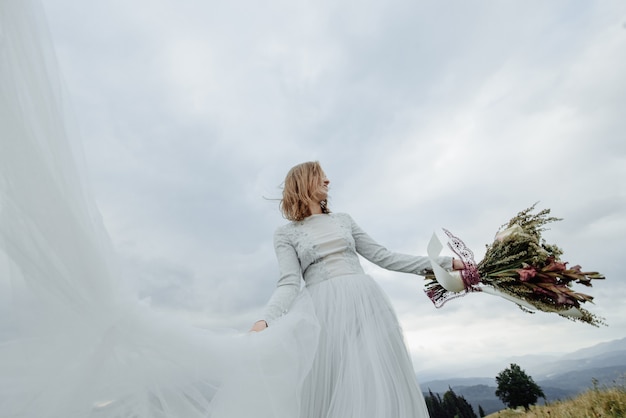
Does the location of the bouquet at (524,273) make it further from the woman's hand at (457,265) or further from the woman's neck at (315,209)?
the woman's neck at (315,209)

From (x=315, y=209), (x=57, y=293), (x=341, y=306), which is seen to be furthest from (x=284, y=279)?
(x=57, y=293)

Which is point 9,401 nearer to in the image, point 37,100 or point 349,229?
point 37,100

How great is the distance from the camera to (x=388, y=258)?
10.1 feet

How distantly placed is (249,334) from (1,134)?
149 cm

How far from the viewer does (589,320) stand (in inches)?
102

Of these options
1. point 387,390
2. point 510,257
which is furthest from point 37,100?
point 510,257

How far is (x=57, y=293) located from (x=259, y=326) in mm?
1076

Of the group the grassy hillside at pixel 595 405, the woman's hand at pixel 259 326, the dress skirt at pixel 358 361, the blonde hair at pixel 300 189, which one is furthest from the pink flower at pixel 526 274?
the grassy hillside at pixel 595 405

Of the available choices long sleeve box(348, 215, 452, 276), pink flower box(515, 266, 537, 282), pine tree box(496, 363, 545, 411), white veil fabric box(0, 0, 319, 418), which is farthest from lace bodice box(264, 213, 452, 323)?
pine tree box(496, 363, 545, 411)

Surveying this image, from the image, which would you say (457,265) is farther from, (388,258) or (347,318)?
(347,318)

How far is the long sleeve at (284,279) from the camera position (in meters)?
2.51

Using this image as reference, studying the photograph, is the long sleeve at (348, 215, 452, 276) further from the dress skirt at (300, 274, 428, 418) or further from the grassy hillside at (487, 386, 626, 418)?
the grassy hillside at (487, 386, 626, 418)

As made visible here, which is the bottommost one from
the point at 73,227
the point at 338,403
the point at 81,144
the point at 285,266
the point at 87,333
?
the point at 338,403

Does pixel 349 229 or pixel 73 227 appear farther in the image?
pixel 349 229
